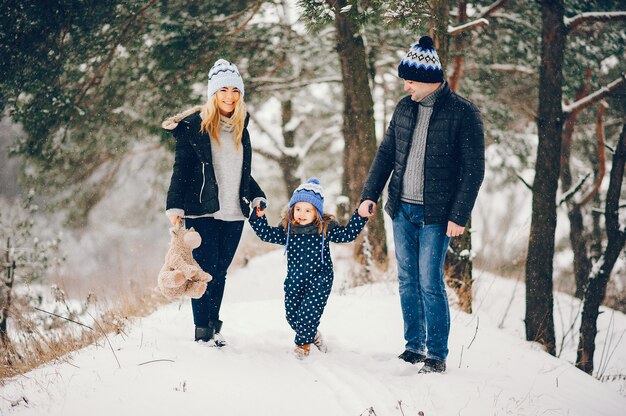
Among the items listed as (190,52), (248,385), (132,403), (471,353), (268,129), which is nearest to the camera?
(132,403)

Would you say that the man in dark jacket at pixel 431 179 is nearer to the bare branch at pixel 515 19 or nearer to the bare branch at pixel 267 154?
the bare branch at pixel 515 19

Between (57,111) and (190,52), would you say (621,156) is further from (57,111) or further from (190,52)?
(57,111)

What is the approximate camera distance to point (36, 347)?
405 cm

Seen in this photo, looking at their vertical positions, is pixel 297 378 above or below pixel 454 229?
below

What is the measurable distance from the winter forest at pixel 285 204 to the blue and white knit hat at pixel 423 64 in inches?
49.8

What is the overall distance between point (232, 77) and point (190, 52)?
3583 mm

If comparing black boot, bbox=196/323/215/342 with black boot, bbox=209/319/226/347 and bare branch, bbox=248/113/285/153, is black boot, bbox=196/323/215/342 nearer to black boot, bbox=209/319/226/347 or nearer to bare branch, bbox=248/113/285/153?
black boot, bbox=209/319/226/347

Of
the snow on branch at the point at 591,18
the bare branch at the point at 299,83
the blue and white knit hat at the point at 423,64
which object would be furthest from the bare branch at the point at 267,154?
the blue and white knit hat at the point at 423,64

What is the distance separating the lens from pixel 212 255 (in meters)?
3.54

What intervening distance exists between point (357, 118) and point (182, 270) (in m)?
4.23

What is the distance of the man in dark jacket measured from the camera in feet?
10.6

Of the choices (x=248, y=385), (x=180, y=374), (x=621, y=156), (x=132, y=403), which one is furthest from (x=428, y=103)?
(x=621, y=156)

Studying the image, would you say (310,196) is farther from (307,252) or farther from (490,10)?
(490,10)

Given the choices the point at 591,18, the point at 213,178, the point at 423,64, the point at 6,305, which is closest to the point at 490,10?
the point at 591,18
